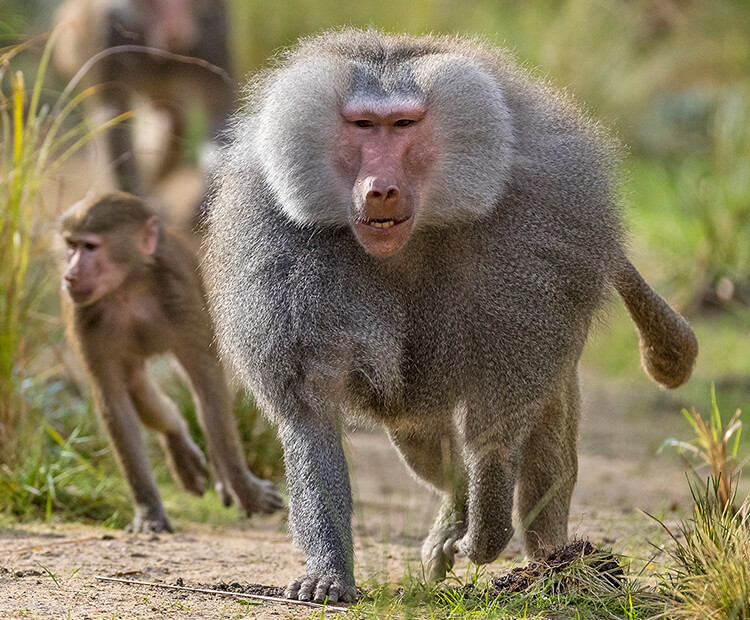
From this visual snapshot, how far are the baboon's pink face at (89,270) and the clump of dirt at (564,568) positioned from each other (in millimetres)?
2068

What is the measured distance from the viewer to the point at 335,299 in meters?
2.97

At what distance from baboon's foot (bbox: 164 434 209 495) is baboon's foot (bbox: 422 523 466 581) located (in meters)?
1.29

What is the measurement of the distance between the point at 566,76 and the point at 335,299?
27.4ft

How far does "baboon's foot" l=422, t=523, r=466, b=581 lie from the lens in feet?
11.5

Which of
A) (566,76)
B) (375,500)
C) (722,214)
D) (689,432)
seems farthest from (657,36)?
(375,500)

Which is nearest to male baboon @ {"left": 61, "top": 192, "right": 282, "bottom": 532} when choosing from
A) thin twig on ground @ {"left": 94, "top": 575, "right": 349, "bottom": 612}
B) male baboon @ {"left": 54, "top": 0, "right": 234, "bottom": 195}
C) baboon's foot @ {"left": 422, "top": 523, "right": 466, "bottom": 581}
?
baboon's foot @ {"left": 422, "top": 523, "right": 466, "bottom": 581}

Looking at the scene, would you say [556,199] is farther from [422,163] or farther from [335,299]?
[335,299]

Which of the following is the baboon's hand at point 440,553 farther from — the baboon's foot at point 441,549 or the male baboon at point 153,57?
the male baboon at point 153,57

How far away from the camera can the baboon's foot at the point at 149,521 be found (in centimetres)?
412

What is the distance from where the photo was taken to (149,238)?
175 inches

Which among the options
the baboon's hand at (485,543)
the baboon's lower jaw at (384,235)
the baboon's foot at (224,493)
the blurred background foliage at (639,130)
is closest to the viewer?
the baboon's lower jaw at (384,235)

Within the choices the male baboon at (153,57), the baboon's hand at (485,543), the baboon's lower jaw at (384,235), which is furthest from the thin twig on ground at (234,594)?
the male baboon at (153,57)

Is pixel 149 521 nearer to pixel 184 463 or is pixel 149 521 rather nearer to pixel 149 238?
pixel 184 463

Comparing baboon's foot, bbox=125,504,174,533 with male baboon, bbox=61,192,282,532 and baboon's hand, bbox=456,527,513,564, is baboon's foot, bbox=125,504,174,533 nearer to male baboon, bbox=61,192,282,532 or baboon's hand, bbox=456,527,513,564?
male baboon, bbox=61,192,282,532
